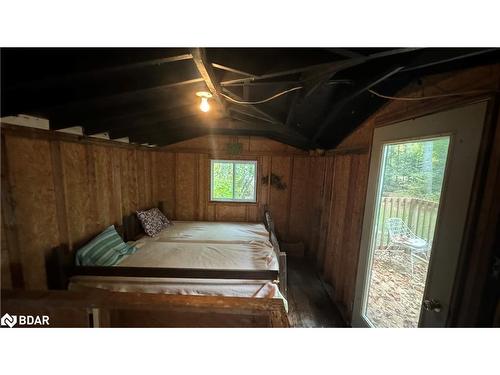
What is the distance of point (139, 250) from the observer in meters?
2.34

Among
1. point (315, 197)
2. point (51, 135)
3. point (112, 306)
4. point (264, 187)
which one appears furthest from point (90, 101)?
point (315, 197)

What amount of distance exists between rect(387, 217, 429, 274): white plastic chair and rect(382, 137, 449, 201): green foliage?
26 cm

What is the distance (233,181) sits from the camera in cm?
407

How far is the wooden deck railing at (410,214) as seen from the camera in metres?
1.22

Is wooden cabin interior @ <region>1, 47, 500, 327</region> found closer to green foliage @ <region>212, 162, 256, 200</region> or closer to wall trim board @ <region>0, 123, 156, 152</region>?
wall trim board @ <region>0, 123, 156, 152</region>

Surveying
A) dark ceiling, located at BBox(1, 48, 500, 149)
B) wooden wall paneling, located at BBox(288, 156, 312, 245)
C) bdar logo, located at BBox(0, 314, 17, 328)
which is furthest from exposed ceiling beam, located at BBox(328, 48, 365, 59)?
wooden wall paneling, located at BBox(288, 156, 312, 245)

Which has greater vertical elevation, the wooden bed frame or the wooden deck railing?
the wooden deck railing

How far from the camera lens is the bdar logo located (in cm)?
81

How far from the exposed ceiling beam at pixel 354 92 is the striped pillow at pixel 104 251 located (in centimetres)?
275

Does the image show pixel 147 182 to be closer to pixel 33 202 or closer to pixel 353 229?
pixel 33 202

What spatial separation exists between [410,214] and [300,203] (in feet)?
8.68

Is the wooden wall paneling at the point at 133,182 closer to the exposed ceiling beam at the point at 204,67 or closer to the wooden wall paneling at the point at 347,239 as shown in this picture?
the exposed ceiling beam at the point at 204,67
